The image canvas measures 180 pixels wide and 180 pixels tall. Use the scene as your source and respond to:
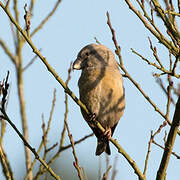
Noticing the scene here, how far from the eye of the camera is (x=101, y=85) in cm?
466

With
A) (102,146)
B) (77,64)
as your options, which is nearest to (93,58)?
(77,64)

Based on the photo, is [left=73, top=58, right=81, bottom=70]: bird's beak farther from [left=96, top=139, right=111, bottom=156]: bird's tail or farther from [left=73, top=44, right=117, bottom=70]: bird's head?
[left=96, top=139, right=111, bottom=156]: bird's tail

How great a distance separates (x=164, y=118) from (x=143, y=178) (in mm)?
669

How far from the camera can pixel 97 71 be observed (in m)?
4.82

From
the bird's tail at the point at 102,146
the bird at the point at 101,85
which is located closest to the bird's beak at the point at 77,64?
the bird at the point at 101,85

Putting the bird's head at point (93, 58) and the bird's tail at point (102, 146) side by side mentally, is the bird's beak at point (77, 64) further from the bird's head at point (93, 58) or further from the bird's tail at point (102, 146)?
the bird's tail at point (102, 146)

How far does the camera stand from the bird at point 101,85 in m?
4.67

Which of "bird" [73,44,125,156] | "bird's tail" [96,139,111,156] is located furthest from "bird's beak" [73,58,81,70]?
"bird's tail" [96,139,111,156]

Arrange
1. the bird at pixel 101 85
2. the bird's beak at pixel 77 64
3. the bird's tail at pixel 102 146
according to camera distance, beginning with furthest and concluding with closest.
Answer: the bird's tail at pixel 102 146, the bird's beak at pixel 77 64, the bird at pixel 101 85

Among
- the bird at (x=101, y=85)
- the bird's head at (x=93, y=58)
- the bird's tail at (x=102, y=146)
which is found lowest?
the bird's tail at (x=102, y=146)

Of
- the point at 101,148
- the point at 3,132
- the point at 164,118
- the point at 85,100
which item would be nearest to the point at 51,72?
the point at 3,132

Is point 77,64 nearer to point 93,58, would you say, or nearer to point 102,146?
point 93,58

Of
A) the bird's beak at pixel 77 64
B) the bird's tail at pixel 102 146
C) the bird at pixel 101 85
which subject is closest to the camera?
the bird at pixel 101 85

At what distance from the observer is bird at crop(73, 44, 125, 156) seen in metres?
4.67
